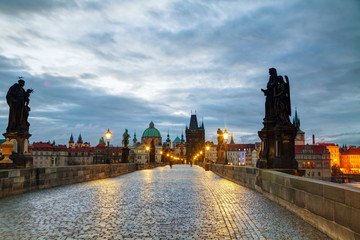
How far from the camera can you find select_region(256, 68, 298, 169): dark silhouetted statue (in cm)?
1495

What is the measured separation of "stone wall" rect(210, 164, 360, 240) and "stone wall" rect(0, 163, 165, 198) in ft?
30.8

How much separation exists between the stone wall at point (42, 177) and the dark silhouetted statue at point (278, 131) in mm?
10384

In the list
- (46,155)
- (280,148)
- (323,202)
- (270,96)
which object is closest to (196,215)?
(323,202)

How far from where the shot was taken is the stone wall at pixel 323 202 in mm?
5027

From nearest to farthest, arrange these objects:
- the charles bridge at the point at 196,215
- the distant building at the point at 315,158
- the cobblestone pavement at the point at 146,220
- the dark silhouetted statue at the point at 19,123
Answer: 1. the charles bridge at the point at 196,215
2. the cobblestone pavement at the point at 146,220
3. the dark silhouetted statue at the point at 19,123
4. the distant building at the point at 315,158

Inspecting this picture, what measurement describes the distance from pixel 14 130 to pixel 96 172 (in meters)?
8.76

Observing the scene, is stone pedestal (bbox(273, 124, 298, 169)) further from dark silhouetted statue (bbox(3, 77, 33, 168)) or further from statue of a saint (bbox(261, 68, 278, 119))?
dark silhouetted statue (bbox(3, 77, 33, 168))

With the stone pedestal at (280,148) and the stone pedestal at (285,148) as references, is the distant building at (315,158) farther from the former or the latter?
the stone pedestal at (285,148)

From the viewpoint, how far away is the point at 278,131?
15125 millimetres

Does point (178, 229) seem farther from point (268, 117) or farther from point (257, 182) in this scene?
point (268, 117)

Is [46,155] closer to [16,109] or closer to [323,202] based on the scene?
[16,109]

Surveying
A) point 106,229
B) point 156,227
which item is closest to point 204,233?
point 156,227

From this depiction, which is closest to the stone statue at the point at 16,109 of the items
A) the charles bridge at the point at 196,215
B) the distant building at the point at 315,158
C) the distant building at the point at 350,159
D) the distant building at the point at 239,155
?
the charles bridge at the point at 196,215

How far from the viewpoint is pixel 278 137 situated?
15.2 m
